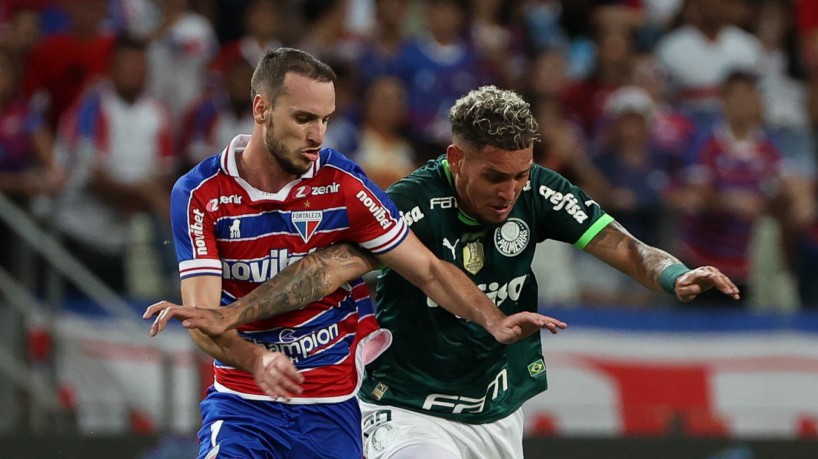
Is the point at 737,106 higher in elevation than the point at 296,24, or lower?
lower

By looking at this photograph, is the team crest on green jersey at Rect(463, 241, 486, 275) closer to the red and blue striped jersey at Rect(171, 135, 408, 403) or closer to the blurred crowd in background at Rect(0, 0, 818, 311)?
the red and blue striped jersey at Rect(171, 135, 408, 403)

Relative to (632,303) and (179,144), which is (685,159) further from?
(179,144)

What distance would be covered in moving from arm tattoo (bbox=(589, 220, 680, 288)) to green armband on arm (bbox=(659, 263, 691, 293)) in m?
0.04

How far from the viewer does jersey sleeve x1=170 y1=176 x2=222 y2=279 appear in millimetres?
5312

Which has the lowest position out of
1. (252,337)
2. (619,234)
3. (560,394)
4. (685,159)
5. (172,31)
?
(560,394)

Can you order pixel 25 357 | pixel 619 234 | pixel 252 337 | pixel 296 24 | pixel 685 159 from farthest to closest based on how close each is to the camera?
pixel 296 24 < pixel 685 159 < pixel 25 357 < pixel 619 234 < pixel 252 337

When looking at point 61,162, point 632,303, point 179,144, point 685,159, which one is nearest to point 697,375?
point 632,303

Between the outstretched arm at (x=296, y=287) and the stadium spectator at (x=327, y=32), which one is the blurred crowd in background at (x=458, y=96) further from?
the outstretched arm at (x=296, y=287)

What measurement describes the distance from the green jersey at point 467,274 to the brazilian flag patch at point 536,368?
0.63 ft

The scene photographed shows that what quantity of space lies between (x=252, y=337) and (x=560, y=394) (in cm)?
514

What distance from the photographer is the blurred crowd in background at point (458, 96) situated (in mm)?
9977

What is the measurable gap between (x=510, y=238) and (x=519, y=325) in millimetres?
774

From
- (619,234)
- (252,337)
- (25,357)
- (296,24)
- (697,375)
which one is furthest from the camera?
(296,24)

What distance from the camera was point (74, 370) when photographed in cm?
973
